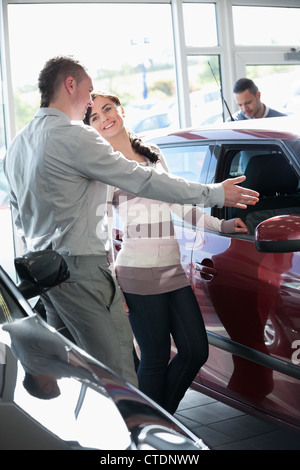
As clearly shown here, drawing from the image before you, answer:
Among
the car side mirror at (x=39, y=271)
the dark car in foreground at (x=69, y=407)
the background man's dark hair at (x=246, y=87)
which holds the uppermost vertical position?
the background man's dark hair at (x=246, y=87)

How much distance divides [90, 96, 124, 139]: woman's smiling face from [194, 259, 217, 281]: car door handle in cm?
65

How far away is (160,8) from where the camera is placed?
7.88m

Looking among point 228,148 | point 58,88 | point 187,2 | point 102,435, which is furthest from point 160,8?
point 102,435

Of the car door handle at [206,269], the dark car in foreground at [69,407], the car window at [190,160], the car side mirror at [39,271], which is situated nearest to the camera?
the dark car in foreground at [69,407]

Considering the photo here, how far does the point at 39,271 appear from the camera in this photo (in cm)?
209

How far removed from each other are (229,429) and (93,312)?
1346mm

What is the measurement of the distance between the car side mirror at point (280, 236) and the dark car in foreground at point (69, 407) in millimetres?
841

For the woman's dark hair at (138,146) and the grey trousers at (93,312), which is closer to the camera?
the grey trousers at (93,312)

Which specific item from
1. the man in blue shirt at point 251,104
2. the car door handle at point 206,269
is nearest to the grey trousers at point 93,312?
the car door handle at point 206,269

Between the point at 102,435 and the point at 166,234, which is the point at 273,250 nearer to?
the point at 166,234

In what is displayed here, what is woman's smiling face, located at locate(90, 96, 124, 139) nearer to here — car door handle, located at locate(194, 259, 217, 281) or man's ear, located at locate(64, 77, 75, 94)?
man's ear, located at locate(64, 77, 75, 94)

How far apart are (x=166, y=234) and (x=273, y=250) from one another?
0.67 metres

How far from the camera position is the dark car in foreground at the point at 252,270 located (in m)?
2.53

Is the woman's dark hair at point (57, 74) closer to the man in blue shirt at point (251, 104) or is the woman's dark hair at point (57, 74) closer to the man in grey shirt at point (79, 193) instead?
the man in grey shirt at point (79, 193)
